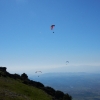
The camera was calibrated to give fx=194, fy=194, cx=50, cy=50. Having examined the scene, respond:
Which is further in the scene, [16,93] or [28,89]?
[28,89]

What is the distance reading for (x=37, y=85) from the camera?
65125 millimetres

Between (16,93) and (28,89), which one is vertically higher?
(28,89)

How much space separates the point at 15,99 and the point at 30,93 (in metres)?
12.4

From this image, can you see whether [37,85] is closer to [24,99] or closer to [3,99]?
[24,99]

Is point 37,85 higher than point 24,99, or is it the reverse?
point 37,85

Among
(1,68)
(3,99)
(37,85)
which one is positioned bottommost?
(3,99)

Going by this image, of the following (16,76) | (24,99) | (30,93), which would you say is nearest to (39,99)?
(30,93)

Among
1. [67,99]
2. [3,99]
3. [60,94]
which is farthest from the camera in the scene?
[60,94]

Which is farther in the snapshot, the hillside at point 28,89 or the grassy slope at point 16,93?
the hillside at point 28,89

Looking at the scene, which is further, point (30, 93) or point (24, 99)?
point (30, 93)

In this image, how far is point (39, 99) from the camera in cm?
4475

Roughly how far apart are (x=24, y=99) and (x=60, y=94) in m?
23.7

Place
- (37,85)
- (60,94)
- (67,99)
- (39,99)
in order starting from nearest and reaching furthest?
(39,99) < (67,99) < (60,94) < (37,85)

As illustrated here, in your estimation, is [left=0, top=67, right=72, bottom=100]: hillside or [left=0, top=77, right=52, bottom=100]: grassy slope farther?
[left=0, top=67, right=72, bottom=100]: hillside
